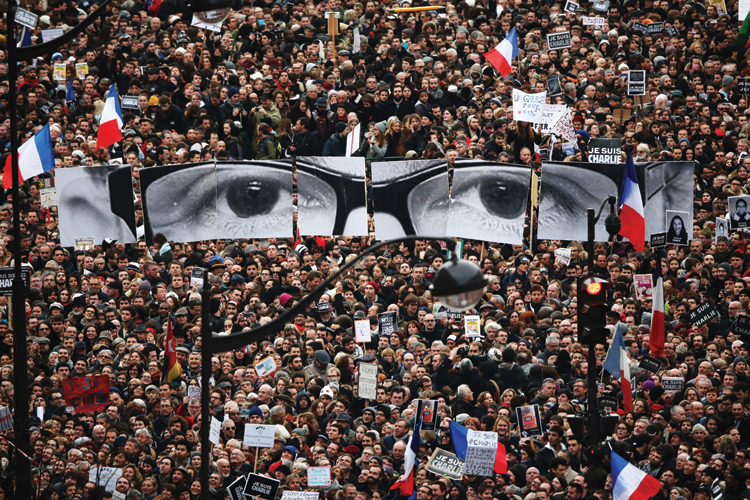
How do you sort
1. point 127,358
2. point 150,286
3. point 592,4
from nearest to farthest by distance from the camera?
1. point 127,358
2. point 150,286
3. point 592,4

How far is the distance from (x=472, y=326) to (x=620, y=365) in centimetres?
227

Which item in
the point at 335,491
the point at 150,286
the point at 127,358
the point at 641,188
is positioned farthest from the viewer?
the point at 641,188

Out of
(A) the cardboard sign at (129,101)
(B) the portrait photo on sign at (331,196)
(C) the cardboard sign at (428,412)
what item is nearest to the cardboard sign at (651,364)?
(C) the cardboard sign at (428,412)

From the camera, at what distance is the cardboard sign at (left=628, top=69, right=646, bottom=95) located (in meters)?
20.7

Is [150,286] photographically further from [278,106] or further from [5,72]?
[5,72]

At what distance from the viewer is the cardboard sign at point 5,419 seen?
1305 centimetres

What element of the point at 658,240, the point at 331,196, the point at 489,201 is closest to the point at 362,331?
the point at 331,196

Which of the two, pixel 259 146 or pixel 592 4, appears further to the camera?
pixel 592 4

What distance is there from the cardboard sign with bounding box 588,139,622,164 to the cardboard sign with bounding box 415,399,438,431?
628 cm

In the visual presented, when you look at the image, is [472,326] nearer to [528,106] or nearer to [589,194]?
Answer: [589,194]

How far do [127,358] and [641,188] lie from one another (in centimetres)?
860

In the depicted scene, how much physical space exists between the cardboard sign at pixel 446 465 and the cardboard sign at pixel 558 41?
1021 cm

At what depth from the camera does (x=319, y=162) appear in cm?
1966

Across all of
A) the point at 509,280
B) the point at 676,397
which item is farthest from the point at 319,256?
the point at 676,397
